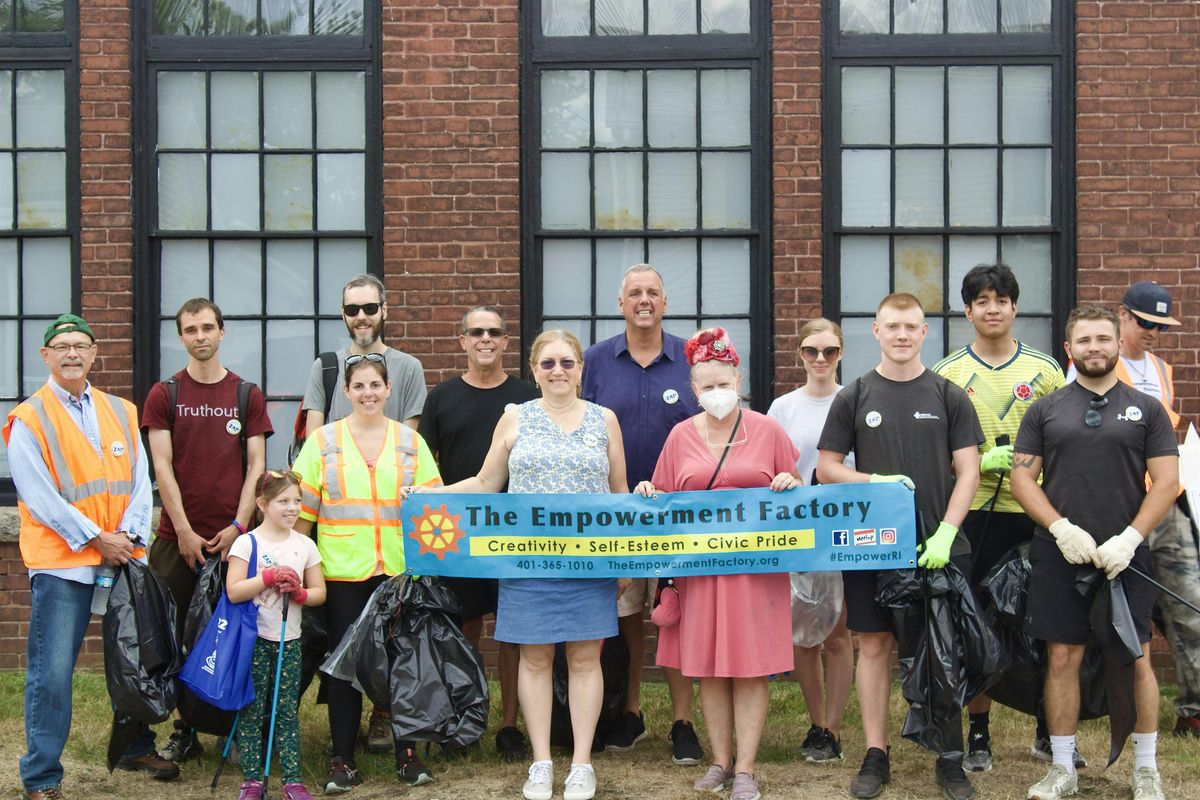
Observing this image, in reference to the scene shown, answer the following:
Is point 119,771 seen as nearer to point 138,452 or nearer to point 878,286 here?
point 138,452

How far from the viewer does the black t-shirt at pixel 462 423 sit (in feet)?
21.8

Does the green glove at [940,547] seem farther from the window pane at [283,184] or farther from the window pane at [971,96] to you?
the window pane at [283,184]

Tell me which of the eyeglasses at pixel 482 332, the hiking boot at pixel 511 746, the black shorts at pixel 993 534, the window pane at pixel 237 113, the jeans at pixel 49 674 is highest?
the window pane at pixel 237 113

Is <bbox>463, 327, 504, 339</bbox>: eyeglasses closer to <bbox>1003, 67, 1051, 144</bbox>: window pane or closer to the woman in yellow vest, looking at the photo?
the woman in yellow vest

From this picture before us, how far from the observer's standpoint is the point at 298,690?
5.98 meters

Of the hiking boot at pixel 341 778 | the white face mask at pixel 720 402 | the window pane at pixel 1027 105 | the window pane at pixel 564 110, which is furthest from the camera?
the window pane at pixel 564 110

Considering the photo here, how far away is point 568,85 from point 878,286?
88.5 inches

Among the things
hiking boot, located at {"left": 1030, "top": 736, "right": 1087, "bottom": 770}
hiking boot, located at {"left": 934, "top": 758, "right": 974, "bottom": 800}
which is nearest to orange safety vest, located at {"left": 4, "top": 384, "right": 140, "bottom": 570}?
hiking boot, located at {"left": 934, "top": 758, "right": 974, "bottom": 800}

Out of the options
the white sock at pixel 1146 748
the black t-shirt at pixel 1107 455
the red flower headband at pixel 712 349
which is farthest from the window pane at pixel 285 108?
the white sock at pixel 1146 748

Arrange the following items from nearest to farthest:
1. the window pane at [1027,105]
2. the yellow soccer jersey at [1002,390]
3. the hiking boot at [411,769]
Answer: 1. the hiking boot at [411,769]
2. the yellow soccer jersey at [1002,390]
3. the window pane at [1027,105]

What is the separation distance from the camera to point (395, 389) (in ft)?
22.2

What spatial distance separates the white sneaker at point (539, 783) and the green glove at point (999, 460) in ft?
7.54

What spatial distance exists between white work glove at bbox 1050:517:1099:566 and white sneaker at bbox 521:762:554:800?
7.59 feet

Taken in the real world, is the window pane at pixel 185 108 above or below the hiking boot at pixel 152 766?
above
